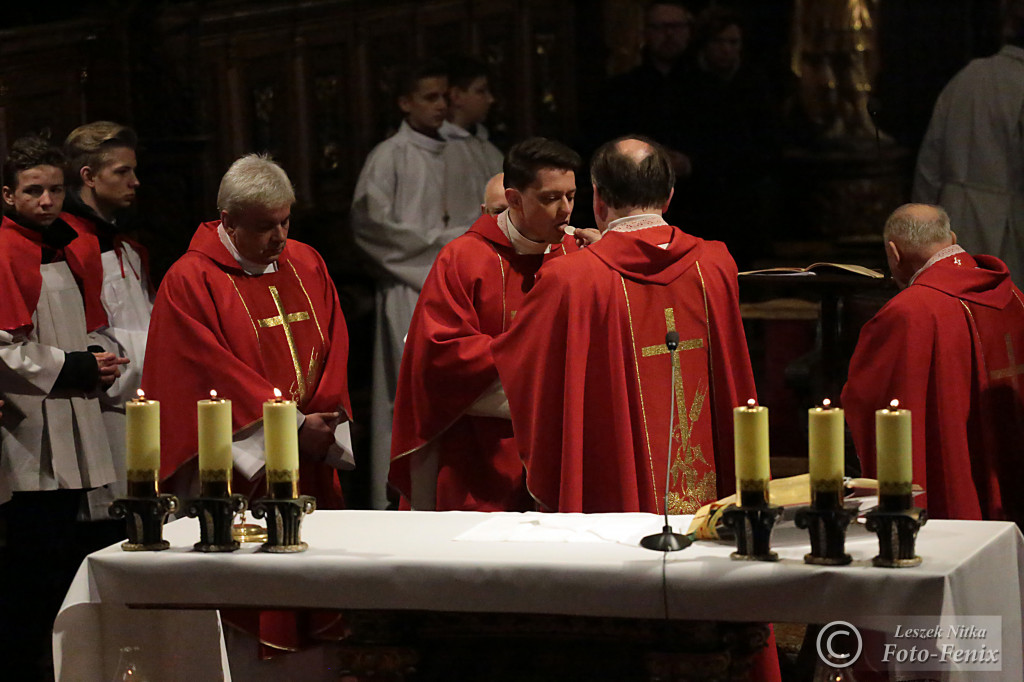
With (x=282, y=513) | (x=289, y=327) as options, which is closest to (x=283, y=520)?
(x=282, y=513)

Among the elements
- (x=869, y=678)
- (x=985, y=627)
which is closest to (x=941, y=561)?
(x=985, y=627)

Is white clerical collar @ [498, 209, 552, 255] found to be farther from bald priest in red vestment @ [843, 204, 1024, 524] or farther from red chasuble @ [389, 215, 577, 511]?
bald priest in red vestment @ [843, 204, 1024, 524]

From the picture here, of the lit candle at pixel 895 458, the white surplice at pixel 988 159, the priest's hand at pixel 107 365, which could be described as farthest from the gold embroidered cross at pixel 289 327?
the white surplice at pixel 988 159

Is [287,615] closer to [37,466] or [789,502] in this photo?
[37,466]

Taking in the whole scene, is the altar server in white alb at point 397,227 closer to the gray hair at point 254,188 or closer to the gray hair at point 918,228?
the gray hair at point 254,188

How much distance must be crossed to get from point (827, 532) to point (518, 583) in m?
0.64

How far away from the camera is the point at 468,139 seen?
7824mm

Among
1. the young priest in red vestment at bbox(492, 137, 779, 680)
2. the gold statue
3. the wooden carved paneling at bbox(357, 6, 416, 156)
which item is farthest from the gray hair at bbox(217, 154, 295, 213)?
the gold statue

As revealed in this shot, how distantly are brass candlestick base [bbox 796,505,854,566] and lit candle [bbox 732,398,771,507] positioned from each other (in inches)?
4.4

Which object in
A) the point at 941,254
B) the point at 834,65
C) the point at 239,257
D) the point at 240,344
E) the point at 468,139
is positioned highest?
the point at 834,65

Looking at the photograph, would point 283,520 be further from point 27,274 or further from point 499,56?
point 499,56

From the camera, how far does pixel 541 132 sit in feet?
27.8

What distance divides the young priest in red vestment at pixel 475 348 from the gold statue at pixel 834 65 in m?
4.16

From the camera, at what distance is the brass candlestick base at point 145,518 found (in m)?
3.18
